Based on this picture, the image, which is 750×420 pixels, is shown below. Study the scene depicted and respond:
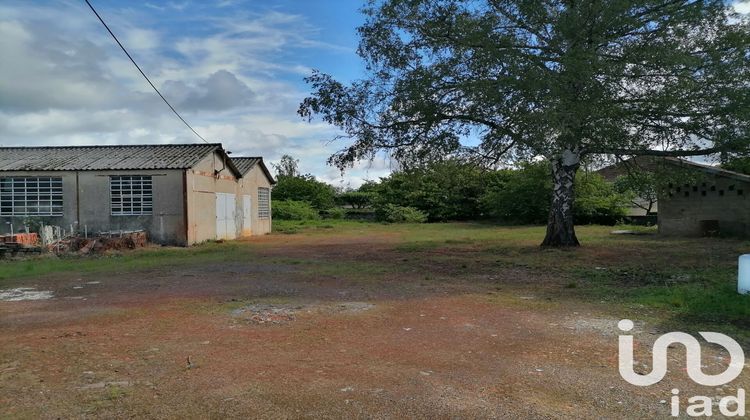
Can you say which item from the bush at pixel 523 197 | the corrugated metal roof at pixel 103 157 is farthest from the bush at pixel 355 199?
the corrugated metal roof at pixel 103 157

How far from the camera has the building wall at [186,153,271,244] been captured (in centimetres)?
2092

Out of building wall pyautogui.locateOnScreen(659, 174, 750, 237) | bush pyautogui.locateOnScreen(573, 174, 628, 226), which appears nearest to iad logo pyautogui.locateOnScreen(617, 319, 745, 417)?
building wall pyautogui.locateOnScreen(659, 174, 750, 237)

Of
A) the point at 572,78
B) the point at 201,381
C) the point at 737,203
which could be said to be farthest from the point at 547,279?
the point at 737,203

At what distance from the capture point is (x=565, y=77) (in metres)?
11.3

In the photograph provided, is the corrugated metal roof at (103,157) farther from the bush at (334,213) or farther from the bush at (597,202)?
the bush at (597,202)

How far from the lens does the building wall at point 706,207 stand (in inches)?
763

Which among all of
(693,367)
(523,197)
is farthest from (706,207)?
(693,367)

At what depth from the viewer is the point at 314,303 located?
8.45 meters

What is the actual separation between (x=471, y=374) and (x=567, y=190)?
13569 millimetres

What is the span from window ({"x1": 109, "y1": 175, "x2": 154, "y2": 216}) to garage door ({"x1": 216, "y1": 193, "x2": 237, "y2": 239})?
142 inches

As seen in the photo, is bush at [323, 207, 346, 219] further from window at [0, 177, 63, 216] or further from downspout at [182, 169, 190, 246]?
window at [0, 177, 63, 216]

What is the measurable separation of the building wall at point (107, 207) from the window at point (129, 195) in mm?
164

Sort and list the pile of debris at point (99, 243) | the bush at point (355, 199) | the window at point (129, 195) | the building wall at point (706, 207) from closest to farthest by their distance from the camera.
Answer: the pile of debris at point (99, 243) < the building wall at point (706, 207) < the window at point (129, 195) < the bush at point (355, 199)

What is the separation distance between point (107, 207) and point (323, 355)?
1831 centimetres
